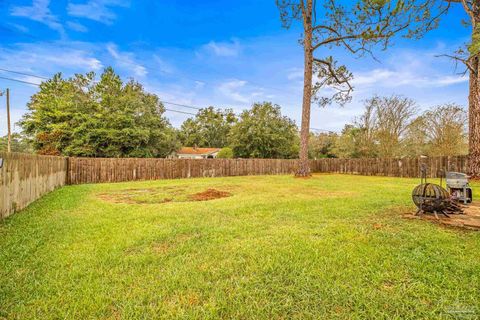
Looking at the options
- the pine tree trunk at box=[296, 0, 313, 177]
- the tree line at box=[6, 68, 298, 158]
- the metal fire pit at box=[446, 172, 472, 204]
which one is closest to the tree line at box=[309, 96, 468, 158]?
the tree line at box=[6, 68, 298, 158]

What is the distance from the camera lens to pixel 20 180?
4.94 metres

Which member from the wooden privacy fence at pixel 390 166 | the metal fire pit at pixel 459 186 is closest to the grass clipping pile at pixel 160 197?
the metal fire pit at pixel 459 186

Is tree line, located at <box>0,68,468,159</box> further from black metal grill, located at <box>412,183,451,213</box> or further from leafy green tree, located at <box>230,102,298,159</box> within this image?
black metal grill, located at <box>412,183,451,213</box>

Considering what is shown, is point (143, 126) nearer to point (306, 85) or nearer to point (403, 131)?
point (306, 85)

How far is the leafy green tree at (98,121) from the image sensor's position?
17062 mm

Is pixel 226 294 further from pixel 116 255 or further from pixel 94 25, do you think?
pixel 94 25

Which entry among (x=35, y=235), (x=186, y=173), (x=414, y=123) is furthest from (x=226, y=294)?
(x=414, y=123)

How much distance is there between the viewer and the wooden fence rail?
4.73 meters

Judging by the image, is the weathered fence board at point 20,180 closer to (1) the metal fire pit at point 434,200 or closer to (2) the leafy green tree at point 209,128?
(1) the metal fire pit at point 434,200

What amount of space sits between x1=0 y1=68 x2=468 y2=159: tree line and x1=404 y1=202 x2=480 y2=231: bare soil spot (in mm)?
16401

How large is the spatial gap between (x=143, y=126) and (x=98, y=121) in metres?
3.06

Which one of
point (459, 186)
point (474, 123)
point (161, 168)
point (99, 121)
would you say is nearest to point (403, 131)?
point (474, 123)

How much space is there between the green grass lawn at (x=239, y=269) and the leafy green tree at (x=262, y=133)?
2127 centimetres

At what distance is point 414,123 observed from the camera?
1886 cm
